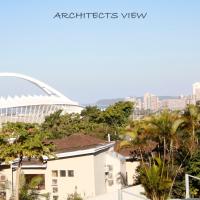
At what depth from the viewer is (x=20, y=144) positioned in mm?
20000

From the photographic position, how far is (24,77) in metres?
132

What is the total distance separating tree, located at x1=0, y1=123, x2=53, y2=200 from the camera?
1994 cm

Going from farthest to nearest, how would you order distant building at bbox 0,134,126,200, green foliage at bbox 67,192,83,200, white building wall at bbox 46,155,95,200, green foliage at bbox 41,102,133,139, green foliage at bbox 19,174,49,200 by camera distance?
green foliage at bbox 41,102,133,139, white building wall at bbox 46,155,95,200, distant building at bbox 0,134,126,200, green foliage at bbox 67,192,83,200, green foliage at bbox 19,174,49,200

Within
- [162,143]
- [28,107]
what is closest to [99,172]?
[162,143]

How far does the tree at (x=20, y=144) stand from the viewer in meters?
19.9

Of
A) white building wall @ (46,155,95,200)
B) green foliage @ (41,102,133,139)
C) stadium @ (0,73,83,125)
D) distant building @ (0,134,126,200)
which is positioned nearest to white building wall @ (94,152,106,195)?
distant building @ (0,134,126,200)

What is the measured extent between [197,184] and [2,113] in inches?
2791

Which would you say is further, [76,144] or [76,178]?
[76,144]

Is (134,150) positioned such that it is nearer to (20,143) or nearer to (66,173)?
(66,173)

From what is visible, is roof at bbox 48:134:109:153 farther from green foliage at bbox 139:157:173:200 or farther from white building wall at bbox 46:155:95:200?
green foliage at bbox 139:157:173:200

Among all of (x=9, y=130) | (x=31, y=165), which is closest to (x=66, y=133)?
(x=31, y=165)

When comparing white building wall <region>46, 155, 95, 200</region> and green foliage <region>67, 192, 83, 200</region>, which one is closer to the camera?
green foliage <region>67, 192, 83, 200</region>

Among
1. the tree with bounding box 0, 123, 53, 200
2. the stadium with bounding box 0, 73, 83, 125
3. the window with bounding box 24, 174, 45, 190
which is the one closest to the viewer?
the tree with bounding box 0, 123, 53, 200

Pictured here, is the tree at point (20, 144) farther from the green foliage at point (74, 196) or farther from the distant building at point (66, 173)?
the distant building at point (66, 173)
